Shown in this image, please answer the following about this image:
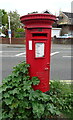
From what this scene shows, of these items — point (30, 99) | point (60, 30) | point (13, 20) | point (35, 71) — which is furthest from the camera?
point (60, 30)

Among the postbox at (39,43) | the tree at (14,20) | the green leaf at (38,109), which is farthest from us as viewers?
the tree at (14,20)

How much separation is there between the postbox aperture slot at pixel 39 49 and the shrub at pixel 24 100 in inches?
10.3

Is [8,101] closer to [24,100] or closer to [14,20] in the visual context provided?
[24,100]

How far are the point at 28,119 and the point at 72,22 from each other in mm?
34021

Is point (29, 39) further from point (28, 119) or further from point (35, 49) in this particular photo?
point (28, 119)

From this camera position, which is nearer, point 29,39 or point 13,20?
point 29,39

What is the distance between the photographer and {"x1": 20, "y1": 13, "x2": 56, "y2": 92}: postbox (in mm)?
2318

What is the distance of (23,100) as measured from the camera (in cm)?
234

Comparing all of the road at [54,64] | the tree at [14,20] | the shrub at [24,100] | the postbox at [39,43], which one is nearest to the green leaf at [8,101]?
the shrub at [24,100]

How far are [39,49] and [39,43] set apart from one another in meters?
0.10

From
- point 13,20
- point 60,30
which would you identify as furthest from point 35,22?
point 60,30

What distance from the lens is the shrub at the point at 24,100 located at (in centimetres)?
230

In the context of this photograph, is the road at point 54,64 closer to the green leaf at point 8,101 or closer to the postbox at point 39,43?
the postbox at point 39,43

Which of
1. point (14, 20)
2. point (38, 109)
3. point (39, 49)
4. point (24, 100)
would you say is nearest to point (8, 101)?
point (24, 100)
